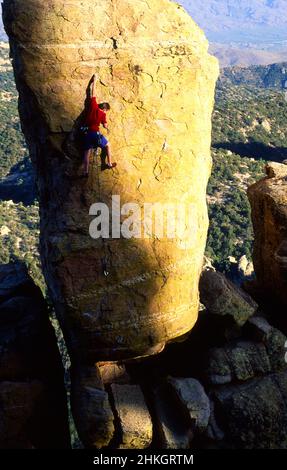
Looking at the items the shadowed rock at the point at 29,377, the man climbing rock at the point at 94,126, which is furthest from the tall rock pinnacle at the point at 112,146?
the shadowed rock at the point at 29,377

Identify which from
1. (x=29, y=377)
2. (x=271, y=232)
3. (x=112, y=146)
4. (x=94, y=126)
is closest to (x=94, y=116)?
(x=94, y=126)

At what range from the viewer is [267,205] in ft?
36.9

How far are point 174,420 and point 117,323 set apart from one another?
243 centimetres

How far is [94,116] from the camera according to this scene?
8672 mm

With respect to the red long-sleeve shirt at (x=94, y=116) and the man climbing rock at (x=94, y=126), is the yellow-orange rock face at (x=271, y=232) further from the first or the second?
the red long-sleeve shirt at (x=94, y=116)

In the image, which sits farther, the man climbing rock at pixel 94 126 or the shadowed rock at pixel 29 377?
the shadowed rock at pixel 29 377

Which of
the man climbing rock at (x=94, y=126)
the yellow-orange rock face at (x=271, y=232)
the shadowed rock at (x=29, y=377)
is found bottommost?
the shadowed rock at (x=29, y=377)

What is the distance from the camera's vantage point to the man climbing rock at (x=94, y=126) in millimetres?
8688

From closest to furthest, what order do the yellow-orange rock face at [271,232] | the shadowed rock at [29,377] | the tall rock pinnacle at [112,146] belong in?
1. the tall rock pinnacle at [112,146]
2. the shadowed rock at [29,377]
3. the yellow-orange rock face at [271,232]

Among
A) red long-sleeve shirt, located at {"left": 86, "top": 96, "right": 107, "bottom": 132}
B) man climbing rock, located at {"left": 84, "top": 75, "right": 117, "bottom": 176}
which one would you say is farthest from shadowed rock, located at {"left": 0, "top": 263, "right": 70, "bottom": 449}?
red long-sleeve shirt, located at {"left": 86, "top": 96, "right": 107, "bottom": 132}

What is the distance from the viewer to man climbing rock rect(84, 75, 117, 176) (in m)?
8.69

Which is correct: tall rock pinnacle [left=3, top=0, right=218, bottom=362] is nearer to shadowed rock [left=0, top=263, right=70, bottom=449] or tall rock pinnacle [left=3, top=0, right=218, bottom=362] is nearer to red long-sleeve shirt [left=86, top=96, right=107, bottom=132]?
red long-sleeve shirt [left=86, top=96, right=107, bottom=132]

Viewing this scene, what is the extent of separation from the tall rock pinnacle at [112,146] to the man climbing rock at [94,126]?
169 millimetres

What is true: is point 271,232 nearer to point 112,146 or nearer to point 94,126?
point 112,146
